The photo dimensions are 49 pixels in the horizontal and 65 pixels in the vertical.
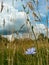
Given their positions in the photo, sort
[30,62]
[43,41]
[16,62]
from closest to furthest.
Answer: [30,62]
[43,41]
[16,62]

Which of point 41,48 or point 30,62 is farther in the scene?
point 41,48

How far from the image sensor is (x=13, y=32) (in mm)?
1984

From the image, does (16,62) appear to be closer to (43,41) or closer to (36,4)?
(43,41)

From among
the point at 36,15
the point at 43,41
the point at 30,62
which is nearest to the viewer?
the point at 36,15

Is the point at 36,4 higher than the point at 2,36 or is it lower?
higher

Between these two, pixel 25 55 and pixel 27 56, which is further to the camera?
pixel 25 55

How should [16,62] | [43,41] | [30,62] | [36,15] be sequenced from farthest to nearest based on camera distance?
[16,62] → [43,41] → [30,62] → [36,15]

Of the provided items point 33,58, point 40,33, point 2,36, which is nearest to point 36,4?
point 40,33

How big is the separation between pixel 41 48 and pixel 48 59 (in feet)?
1.31

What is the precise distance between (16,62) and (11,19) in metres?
0.38

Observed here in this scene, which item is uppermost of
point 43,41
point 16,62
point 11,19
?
point 11,19

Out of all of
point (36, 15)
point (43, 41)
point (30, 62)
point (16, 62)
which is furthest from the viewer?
point (16, 62)

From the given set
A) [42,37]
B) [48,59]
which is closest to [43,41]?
[42,37]

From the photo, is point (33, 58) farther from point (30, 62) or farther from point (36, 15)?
point (36, 15)
